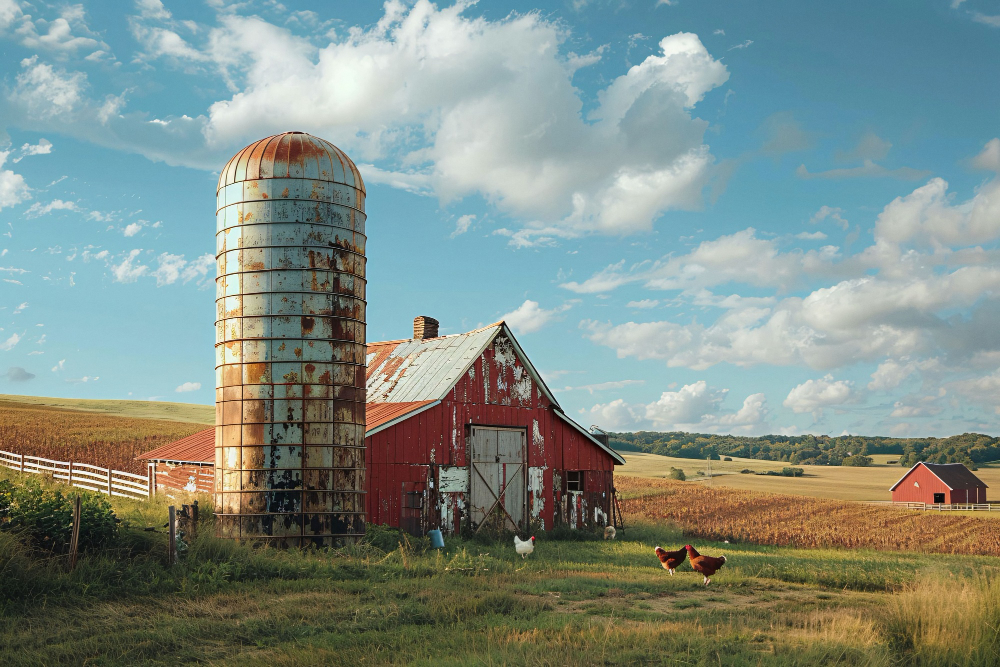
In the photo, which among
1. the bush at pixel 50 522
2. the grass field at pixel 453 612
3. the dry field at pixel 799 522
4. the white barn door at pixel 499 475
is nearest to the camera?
the grass field at pixel 453 612

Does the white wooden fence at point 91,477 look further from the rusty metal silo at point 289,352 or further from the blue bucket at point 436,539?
the blue bucket at point 436,539

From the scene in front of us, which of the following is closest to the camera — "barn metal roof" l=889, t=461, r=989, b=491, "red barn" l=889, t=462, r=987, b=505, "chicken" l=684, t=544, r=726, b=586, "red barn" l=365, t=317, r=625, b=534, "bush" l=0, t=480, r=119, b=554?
"bush" l=0, t=480, r=119, b=554

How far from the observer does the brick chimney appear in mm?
28073

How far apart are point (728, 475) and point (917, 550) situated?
213 ft

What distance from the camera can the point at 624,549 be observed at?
65.8ft

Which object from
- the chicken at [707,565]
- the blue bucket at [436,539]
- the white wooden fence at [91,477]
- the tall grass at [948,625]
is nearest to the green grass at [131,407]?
the white wooden fence at [91,477]

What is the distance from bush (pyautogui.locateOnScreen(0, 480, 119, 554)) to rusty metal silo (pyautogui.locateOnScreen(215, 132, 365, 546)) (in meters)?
3.64

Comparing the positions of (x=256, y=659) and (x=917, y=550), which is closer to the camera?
(x=256, y=659)

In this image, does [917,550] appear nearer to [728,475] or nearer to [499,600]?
[499,600]

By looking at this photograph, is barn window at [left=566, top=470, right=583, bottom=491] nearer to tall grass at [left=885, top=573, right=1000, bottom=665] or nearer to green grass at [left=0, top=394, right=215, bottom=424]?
tall grass at [left=885, top=573, right=1000, bottom=665]

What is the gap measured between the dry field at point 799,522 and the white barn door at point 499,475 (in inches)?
244

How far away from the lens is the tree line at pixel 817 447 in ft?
400

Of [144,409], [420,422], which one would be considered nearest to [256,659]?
[420,422]

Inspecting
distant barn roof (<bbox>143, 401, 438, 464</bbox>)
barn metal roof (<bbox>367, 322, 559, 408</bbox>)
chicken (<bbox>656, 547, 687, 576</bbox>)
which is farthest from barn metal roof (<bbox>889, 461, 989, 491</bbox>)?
chicken (<bbox>656, 547, 687, 576</bbox>)
